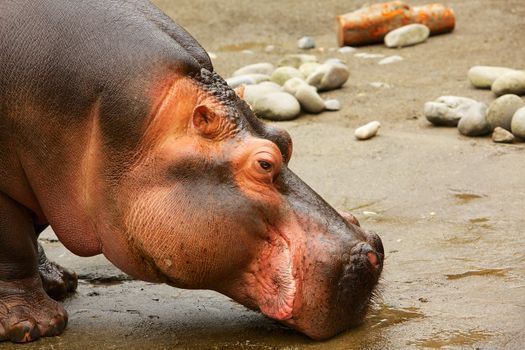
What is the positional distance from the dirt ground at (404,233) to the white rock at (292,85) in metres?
0.30

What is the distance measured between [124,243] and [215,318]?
639 millimetres

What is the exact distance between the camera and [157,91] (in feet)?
12.6

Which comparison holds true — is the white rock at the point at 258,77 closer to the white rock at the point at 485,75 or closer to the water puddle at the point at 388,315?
the white rock at the point at 485,75

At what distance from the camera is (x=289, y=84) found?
8195 mm

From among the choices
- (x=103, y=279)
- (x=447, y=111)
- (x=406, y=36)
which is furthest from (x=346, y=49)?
(x=103, y=279)

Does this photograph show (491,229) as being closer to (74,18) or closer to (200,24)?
(74,18)

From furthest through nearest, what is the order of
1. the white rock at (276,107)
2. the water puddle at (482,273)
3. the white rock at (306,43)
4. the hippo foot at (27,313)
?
the white rock at (306,43)
the white rock at (276,107)
the water puddle at (482,273)
the hippo foot at (27,313)

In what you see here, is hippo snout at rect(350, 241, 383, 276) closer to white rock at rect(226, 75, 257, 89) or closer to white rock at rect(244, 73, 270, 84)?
white rock at rect(226, 75, 257, 89)

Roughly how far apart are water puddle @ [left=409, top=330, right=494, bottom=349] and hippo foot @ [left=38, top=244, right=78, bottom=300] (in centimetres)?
166

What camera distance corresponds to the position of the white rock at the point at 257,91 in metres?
7.77

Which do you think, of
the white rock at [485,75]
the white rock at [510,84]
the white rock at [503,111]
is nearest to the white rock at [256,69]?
the white rock at [485,75]

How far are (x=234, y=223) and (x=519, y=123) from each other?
352cm

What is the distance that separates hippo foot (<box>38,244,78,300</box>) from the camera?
4707mm

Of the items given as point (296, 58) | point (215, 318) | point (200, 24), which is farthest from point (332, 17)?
point (215, 318)
